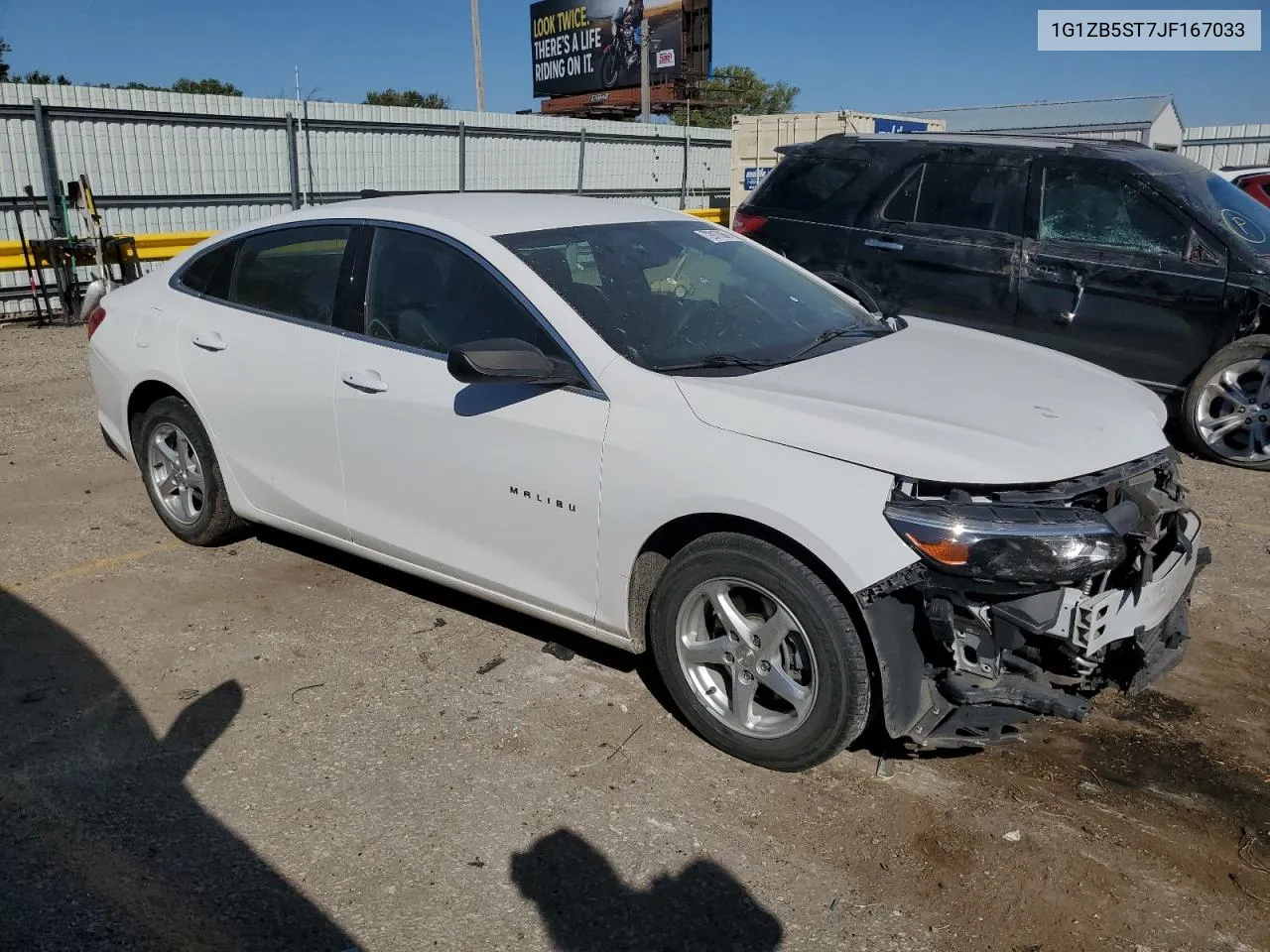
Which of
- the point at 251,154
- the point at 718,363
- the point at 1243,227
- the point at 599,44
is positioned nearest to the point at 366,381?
the point at 718,363

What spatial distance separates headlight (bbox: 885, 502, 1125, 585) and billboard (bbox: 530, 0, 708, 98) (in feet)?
125

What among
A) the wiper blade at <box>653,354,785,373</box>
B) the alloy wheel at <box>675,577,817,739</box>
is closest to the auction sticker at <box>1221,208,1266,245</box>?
the wiper blade at <box>653,354,785,373</box>

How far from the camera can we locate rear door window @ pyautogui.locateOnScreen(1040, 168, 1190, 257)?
6648 millimetres

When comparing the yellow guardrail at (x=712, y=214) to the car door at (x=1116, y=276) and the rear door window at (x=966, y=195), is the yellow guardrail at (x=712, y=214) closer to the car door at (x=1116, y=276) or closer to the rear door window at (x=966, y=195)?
the rear door window at (x=966, y=195)

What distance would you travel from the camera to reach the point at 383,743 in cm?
351

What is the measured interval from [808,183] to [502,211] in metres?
4.44

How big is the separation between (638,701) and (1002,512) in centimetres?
151

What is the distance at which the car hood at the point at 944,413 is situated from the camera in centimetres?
294

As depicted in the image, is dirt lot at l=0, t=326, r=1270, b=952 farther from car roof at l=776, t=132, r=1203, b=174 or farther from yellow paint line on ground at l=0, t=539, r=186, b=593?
car roof at l=776, t=132, r=1203, b=174

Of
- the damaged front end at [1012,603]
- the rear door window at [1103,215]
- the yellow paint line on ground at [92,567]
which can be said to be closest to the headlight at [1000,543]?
the damaged front end at [1012,603]

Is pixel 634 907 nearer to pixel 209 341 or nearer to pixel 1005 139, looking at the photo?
pixel 209 341

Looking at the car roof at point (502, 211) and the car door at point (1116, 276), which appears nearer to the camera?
the car roof at point (502, 211)

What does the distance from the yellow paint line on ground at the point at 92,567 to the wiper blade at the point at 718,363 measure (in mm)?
3038

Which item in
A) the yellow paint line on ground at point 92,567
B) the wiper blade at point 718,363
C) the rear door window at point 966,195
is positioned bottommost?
the yellow paint line on ground at point 92,567
